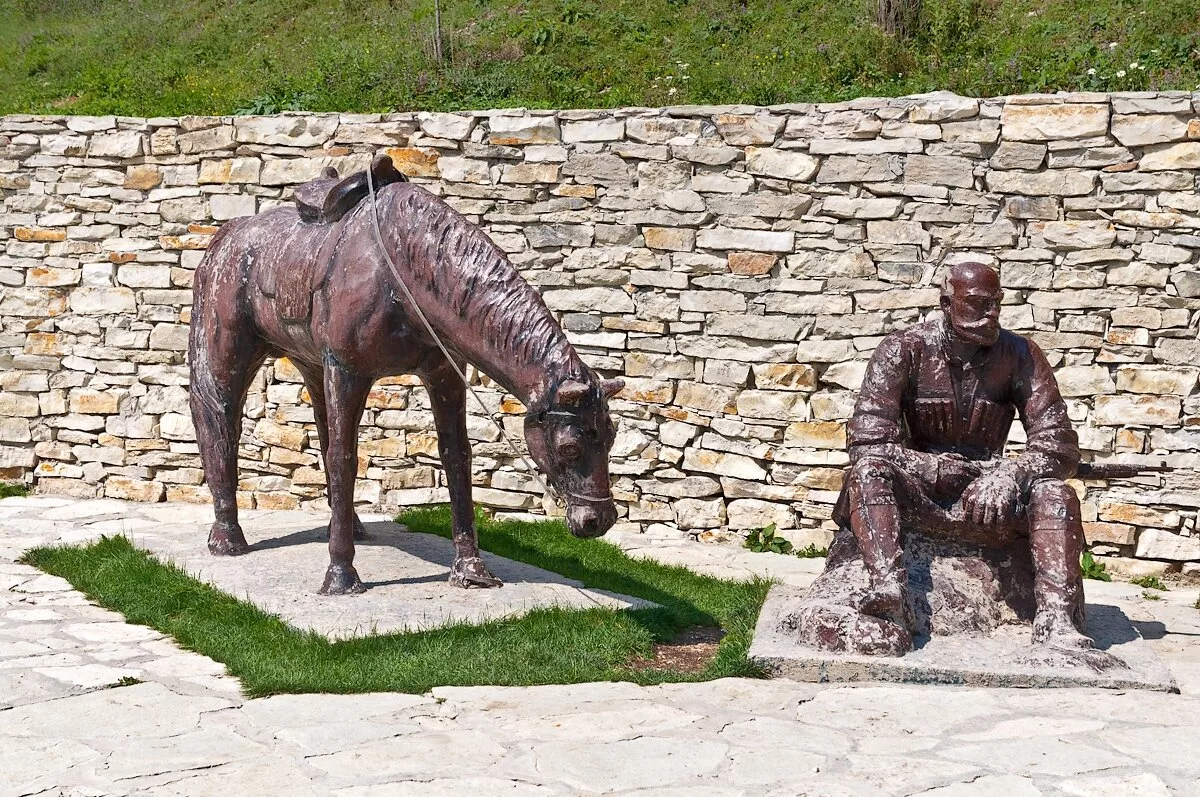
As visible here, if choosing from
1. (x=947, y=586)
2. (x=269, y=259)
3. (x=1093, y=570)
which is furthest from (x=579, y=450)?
(x=1093, y=570)

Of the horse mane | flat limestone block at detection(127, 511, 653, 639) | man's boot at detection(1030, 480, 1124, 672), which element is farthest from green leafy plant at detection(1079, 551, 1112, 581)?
the horse mane

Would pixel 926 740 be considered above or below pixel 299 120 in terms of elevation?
below

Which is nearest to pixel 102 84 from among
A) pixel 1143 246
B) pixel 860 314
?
pixel 860 314

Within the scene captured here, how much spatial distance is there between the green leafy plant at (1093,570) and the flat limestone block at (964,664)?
202cm

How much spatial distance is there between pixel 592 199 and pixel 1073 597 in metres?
4.12

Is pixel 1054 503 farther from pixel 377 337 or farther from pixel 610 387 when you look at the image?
pixel 377 337

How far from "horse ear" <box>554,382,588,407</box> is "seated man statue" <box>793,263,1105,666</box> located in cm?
116

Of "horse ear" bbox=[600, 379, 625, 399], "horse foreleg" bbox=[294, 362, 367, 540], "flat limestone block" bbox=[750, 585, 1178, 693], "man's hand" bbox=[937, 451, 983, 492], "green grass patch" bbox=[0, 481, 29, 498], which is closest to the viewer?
"flat limestone block" bbox=[750, 585, 1178, 693]

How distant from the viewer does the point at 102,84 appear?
1081 cm

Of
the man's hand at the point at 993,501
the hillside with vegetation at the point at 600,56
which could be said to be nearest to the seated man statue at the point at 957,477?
the man's hand at the point at 993,501

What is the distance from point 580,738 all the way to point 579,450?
1.23m

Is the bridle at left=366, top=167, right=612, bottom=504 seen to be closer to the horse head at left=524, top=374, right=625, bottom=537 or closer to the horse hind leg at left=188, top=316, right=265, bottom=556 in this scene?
the horse head at left=524, top=374, right=625, bottom=537

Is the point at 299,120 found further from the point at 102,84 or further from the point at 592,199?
the point at 102,84

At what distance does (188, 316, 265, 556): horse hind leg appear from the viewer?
21.7 ft
